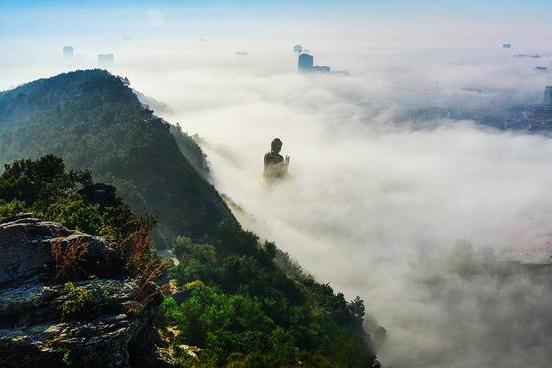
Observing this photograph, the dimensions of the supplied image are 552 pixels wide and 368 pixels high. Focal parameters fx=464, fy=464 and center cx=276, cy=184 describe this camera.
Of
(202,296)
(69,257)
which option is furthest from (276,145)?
(69,257)

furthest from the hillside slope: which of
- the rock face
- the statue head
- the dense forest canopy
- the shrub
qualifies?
the shrub

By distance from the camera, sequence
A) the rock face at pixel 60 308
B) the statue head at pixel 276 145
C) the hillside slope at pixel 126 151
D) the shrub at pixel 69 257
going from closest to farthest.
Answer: the rock face at pixel 60 308 < the shrub at pixel 69 257 < the hillside slope at pixel 126 151 < the statue head at pixel 276 145

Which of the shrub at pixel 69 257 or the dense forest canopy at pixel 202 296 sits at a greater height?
the shrub at pixel 69 257

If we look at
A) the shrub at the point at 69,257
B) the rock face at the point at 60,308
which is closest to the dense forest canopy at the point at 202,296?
the rock face at the point at 60,308

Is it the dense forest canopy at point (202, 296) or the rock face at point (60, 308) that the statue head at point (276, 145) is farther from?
the rock face at point (60, 308)

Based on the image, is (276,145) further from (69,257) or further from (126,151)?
(69,257)

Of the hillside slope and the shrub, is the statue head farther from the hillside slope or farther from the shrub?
the shrub

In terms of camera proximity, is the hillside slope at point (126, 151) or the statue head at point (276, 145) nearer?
the hillside slope at point (126, 151)
